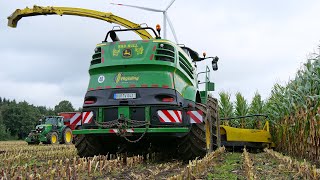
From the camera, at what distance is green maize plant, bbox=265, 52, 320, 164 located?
8492mm

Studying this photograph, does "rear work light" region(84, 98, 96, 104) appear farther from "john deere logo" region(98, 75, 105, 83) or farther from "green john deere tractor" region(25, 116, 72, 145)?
"green john deere tractor" region(25, 116, 72, 145)

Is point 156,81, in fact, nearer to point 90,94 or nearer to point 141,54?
point 141,54

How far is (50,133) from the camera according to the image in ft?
70.1

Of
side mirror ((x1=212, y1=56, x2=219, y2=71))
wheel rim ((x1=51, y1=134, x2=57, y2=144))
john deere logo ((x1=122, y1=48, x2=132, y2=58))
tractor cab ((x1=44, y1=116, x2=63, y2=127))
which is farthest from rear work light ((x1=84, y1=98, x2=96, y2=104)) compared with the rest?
tractor cab ((x1=44, y1=116, x2=63, y2=127))

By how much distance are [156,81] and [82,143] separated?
2062mm

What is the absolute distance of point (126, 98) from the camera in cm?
723

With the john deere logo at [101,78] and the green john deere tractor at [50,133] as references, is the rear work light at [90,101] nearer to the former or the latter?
the john deere logo at [101,78]

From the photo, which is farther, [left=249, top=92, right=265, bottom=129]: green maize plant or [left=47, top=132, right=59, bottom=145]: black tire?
[left=47, top=132, right=59, bottom=145]: black tire

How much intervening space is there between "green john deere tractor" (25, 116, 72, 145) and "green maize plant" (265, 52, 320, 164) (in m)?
13.6

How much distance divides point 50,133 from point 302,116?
49.9 feet

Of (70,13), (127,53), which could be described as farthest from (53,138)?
(127,53)

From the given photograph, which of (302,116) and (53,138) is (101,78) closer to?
(302,116)

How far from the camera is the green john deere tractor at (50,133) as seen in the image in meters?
21.4

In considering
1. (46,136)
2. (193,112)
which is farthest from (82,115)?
(46,136)
